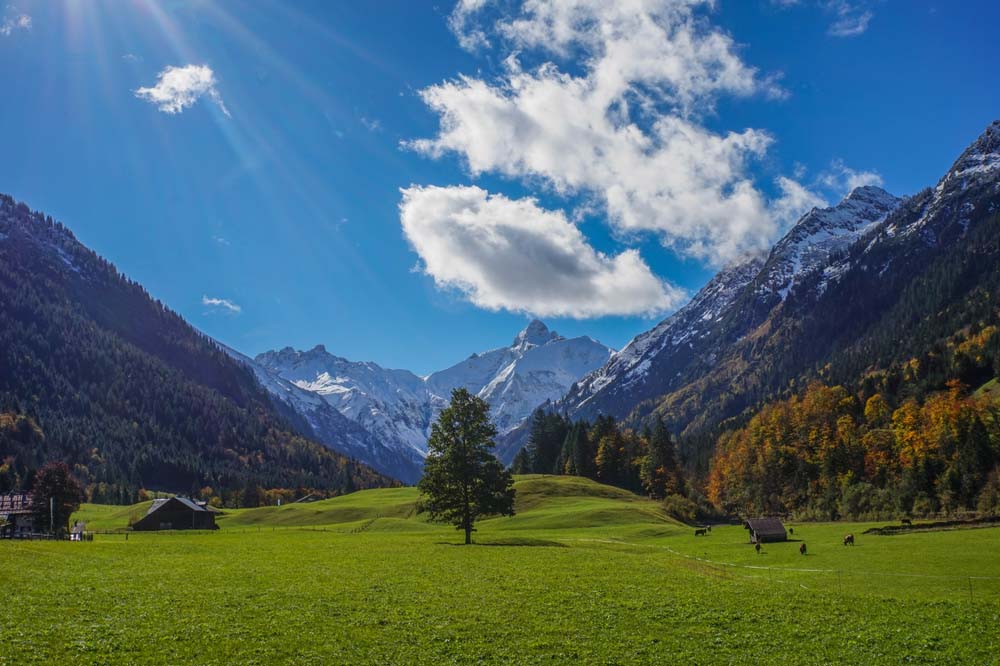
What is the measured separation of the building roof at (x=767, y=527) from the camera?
81.8 m

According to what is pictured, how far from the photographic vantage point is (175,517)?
135m

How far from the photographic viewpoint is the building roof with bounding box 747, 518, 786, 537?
81.8 m

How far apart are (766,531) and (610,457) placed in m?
86.7

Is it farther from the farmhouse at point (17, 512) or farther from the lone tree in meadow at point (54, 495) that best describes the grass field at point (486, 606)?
the farmhouse at point (17, 512)

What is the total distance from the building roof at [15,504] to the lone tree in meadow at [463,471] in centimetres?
6729

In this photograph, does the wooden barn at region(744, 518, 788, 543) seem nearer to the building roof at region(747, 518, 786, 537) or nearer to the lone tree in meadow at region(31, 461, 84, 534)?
the building roof at region(747, 518, 786, 537)

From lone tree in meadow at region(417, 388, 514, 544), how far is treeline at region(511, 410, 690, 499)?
7921 cm

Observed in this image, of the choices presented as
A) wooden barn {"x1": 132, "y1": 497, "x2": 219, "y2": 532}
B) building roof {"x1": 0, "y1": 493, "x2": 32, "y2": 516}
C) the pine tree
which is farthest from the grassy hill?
building roof {"x1": 0, "y1": 493, "x2": 32, "y2": 516}

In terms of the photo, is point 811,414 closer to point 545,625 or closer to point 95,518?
point 545,625

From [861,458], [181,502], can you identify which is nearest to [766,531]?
[861,458]

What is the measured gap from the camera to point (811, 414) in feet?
552

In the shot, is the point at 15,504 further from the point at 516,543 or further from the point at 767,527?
the point at 767,527

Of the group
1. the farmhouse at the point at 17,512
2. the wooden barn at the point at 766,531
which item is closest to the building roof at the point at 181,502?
the farmhouse at the point at 17,512

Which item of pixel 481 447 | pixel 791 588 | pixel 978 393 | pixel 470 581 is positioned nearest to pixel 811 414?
pixel 978 393
